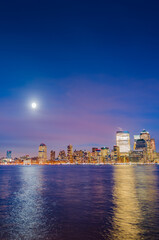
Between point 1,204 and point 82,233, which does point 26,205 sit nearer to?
point 1,204

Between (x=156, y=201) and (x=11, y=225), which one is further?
(x=156, y=201)

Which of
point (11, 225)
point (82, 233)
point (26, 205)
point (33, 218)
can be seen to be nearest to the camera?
point (82, 233)

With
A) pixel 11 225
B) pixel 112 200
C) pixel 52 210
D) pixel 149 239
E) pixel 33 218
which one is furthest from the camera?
pixel 112 200

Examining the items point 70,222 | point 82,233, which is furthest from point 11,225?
point 82,233

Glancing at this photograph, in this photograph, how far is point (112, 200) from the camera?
40.2 meters

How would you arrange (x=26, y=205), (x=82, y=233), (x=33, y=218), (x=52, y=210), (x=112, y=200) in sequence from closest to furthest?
1. (x=82, y=233)
2. (x=33, y=218)
3. (x=52, y=210)
4. (x=26, y=205)
5. (x=112, y=200)

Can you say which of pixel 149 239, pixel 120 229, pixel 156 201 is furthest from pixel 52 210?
pixel 156 201

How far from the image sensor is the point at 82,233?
22156mm

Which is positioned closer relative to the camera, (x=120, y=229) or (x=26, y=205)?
(x=120, y=229)

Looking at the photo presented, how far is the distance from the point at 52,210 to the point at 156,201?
799 inches

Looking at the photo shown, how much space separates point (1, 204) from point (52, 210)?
38.8 ft

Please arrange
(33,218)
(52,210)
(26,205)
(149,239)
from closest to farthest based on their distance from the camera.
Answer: (149,239)
(33,218)
(52,210)
(26,205)

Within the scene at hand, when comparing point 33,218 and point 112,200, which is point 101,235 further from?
point 112,200

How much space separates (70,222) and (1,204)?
1829 cm
